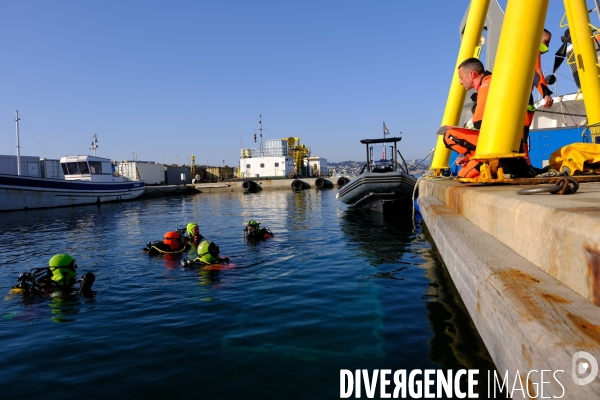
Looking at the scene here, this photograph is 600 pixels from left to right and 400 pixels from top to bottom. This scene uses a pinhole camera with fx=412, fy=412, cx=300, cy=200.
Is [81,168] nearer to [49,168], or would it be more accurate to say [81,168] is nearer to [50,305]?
[49,168]

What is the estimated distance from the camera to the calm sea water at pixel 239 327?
361 cm

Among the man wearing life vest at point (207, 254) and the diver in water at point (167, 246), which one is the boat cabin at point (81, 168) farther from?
the man wearing life vest at point (207, 254)

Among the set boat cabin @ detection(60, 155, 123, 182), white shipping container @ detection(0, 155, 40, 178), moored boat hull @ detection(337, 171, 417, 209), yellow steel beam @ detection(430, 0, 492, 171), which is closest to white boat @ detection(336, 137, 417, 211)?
moored boat hull @ detection(337, 171, 417, 209)

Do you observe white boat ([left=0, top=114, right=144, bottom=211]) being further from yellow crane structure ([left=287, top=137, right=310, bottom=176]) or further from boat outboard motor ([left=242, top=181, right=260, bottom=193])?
yellow crane structure ([left=287, top=137, right=310, bottom=176])

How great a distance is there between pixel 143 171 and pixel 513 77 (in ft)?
157

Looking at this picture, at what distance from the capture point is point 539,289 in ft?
6.04

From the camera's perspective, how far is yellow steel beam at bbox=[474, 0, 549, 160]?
4.25m

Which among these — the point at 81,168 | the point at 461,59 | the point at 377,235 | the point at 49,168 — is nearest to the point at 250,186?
the point at 81,168

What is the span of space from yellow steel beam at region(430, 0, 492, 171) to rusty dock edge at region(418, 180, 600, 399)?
325 inches

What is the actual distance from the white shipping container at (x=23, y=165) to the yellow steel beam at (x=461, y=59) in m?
34.8

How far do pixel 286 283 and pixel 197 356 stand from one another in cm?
281

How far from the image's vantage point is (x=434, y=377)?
3480 millimetres

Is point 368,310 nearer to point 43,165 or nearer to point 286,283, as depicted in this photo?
point 286,283

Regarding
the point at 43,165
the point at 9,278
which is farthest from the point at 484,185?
the point at 43,165
